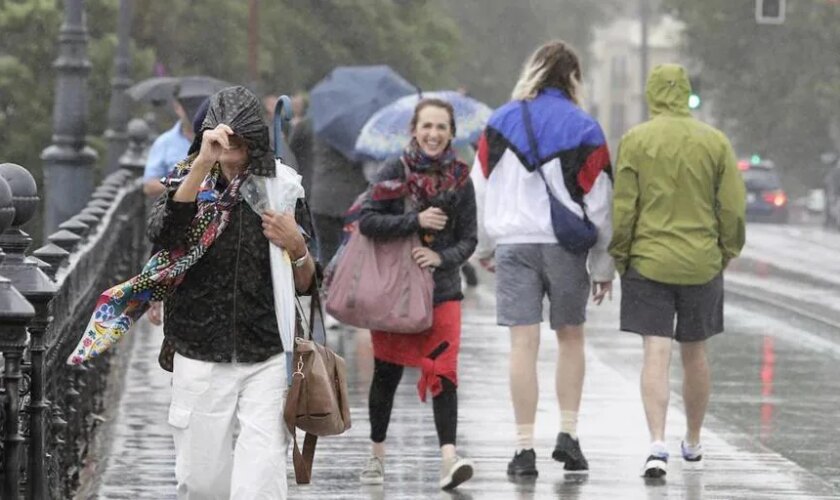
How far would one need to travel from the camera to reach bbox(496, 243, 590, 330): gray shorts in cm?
966

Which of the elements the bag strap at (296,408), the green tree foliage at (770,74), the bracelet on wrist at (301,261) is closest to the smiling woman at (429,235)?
the bag strap at (296,408)

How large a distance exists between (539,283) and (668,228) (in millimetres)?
603

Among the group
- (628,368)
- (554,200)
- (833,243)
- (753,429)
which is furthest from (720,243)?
(833,243)

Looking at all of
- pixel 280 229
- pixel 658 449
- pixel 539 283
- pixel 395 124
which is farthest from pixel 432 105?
pixel 395 124

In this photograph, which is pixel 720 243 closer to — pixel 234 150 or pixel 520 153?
pixel 520 153

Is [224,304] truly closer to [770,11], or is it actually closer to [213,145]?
[213,145]

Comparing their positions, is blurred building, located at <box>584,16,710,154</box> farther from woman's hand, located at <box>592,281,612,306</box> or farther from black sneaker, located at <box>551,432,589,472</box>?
black sneaker, located at <box>551,432,589,472</box>

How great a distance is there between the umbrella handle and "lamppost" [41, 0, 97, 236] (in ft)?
34.7

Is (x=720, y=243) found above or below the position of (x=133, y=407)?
above

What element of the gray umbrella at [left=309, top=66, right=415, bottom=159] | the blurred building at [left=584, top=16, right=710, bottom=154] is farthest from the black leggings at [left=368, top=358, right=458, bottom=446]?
Result: the blurred building at [left=584, top=16, right=710, bottom=154]

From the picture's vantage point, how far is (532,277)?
9695 millimetres

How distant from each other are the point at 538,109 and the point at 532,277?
726 millimetres

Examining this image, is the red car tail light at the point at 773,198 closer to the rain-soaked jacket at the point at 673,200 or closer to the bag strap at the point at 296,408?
the rain-soaked jacket at the point at 673,200

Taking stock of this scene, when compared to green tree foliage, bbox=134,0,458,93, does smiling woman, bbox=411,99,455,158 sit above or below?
above
